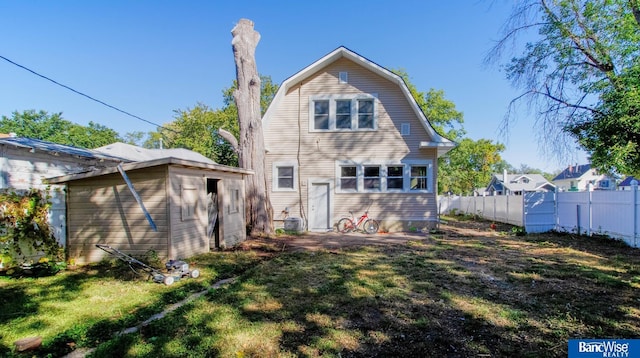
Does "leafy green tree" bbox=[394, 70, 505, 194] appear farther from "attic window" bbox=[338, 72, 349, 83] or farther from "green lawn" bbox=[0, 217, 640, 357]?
"green lawn" bbox=[0, 217, 640, 357]

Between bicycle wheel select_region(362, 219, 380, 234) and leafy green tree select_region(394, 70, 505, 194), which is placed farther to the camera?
leafy green tree select_region(394, 70, 505, 194)

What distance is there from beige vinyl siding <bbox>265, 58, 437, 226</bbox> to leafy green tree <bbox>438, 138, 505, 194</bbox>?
74.2 feet

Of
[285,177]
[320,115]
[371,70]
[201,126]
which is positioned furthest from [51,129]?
[371,70]

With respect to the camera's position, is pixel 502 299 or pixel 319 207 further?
pixel 319 207

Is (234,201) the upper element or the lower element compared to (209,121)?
lower

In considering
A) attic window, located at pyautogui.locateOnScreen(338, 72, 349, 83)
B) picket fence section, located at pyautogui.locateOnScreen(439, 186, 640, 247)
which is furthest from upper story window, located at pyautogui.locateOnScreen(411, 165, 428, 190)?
attic window, located at pyautogui.locateOnScreen(338, 72, 349, 83)

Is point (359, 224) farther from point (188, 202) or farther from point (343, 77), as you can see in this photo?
point (188, 202)

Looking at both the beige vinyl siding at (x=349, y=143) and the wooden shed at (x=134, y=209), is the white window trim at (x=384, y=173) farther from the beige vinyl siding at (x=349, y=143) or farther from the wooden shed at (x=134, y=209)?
the wooden shed at (x=134, y=209)

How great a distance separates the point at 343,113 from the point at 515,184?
39.1 m

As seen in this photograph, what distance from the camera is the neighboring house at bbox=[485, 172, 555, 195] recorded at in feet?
134

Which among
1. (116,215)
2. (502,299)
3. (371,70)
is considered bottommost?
(502,299)

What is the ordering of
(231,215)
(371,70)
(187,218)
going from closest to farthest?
(187,218)
(231,215)
(371,70)

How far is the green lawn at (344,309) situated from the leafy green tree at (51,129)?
42.3m

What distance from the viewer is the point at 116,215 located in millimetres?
7121
